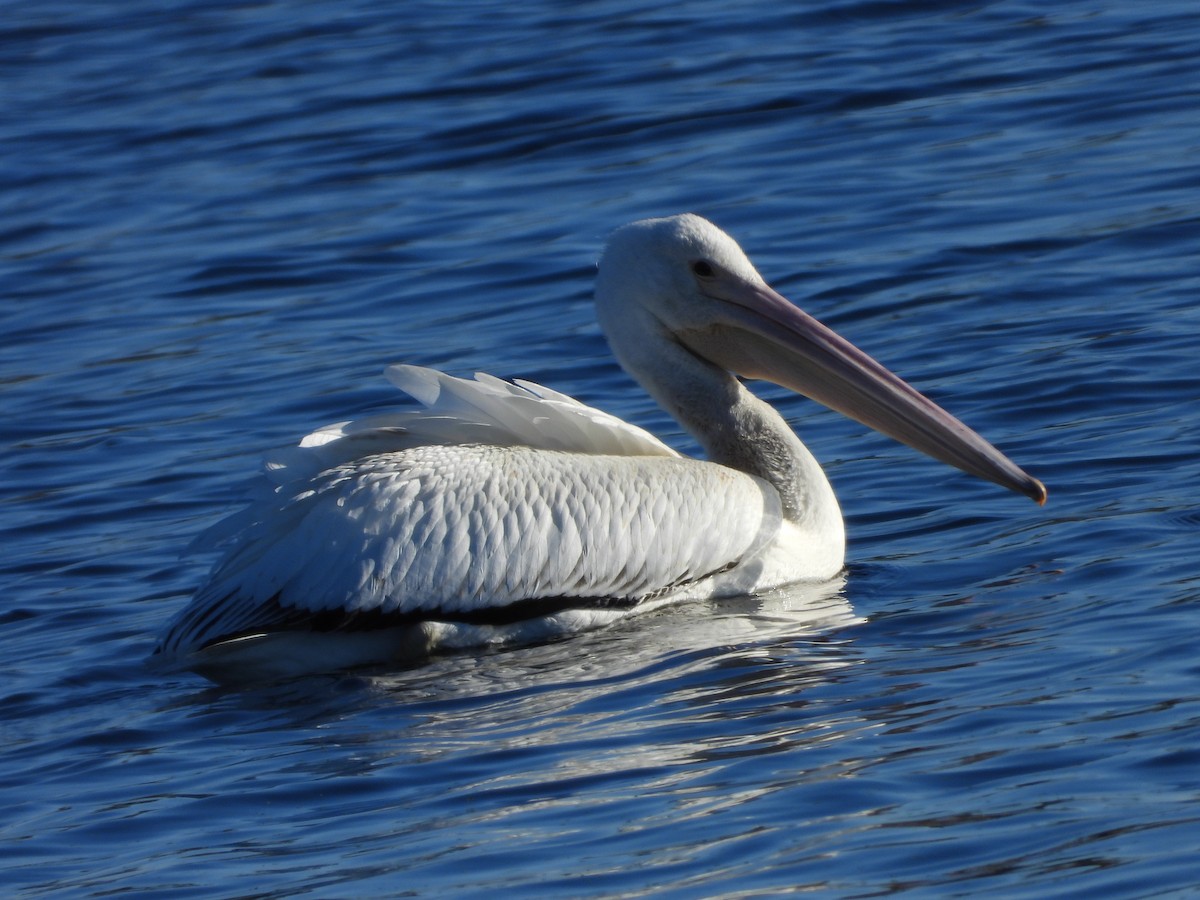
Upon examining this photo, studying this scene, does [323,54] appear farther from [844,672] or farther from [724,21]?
[844,672]

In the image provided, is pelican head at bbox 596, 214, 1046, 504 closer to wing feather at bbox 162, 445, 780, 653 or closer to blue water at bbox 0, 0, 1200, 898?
blue water at bbox 0, 0, 1200, 898

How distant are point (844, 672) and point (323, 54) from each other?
9900mm

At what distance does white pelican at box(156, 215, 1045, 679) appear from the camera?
5492mm

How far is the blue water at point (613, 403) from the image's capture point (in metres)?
4.16

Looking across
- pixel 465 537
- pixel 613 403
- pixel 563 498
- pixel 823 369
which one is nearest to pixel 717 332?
pixel 823 369

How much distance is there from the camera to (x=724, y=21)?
512 inches

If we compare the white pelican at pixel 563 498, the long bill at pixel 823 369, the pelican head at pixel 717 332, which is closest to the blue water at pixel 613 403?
the white pelican at pixel 563 498

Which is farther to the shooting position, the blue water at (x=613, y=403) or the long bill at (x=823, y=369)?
the long bill at (x=823, y=369)

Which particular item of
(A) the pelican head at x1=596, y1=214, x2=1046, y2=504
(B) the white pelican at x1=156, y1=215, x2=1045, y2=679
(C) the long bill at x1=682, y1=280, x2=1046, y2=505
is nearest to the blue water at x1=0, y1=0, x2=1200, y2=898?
(B) the white pelican at x1=156, y1=215, x2=1045, y2=679

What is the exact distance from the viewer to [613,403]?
25.8ft

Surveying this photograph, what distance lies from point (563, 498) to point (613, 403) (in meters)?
2.22

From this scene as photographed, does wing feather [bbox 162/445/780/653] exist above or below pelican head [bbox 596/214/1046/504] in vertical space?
below

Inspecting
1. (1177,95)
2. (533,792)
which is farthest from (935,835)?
(1177,95)

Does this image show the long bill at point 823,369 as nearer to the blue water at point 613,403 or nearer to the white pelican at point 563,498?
the white pelican at point 563,498
